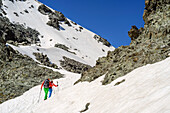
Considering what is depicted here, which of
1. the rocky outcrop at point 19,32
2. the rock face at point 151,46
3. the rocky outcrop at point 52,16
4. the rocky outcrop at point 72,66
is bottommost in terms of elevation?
the rock face at point 151,46

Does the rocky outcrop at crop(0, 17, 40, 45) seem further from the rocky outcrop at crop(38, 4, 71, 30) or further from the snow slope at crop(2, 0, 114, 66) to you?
the rocky outcrop at crop(38, 4, 71, 30)

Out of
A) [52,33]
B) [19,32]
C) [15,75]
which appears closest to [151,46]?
[15,75]

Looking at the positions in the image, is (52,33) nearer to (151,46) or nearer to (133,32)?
(133,32)

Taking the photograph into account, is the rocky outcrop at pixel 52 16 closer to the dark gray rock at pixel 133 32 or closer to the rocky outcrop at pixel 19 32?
the rocky outcrop at pixel 19 32

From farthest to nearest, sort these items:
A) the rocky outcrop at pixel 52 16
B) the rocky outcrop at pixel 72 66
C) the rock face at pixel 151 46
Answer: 1. the rocky outcrop at pixel 52 16
2. the rocky outcrop at pixel 72 66
3. the rock face at pixel 151 46

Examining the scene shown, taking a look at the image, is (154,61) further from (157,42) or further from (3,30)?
(3,30)

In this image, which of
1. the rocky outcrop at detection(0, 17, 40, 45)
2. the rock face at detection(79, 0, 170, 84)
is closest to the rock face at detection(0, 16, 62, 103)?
the rock face at detection(79, 0, 170, 84)

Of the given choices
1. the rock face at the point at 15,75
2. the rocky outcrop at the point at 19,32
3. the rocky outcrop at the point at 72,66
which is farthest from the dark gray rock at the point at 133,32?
the rocky outcrop at the point at 19,32

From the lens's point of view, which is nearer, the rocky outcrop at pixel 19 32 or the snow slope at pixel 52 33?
the rocky outcrop at pixel 19 32

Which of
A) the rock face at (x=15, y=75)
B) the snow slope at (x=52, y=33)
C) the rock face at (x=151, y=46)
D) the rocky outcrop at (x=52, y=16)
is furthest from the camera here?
the rocky outcrop at (x=52, y=16)

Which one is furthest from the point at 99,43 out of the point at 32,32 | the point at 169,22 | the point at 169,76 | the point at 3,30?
the point at 169,76

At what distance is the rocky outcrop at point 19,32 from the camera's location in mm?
60188

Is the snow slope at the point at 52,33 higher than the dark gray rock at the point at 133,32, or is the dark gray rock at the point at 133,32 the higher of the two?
the snow slope at the point at 52,33

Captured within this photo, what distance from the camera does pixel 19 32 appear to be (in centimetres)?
6944
